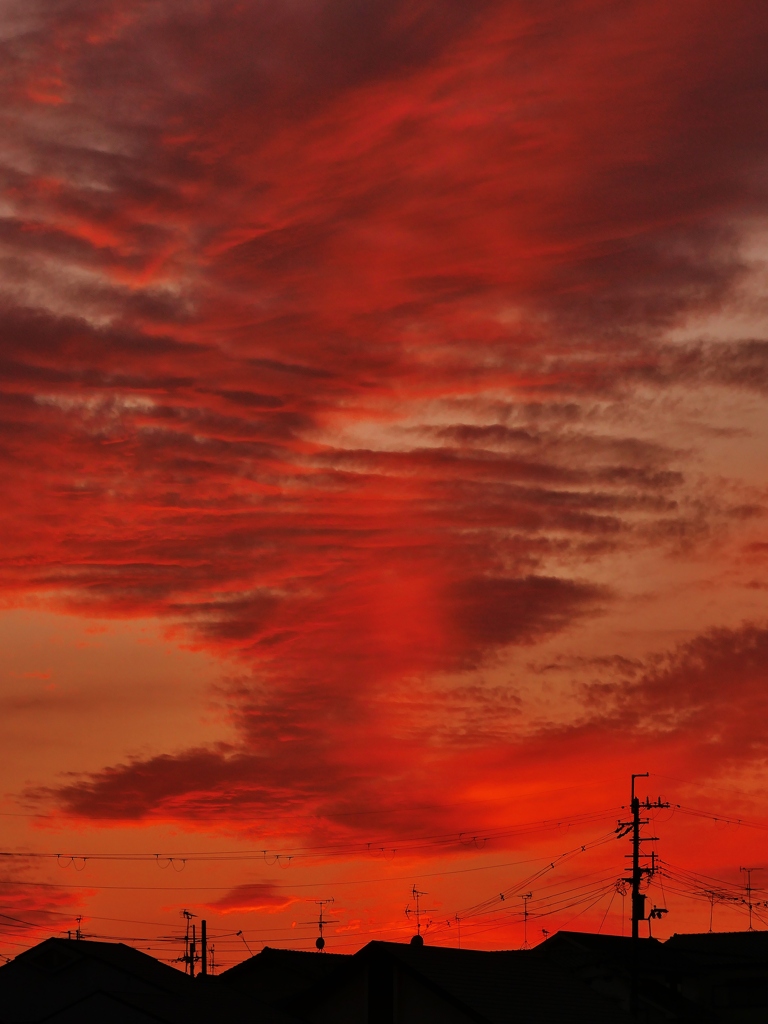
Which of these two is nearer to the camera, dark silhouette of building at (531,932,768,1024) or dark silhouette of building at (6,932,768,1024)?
dark silhouette of building at (6,932,768,1024)

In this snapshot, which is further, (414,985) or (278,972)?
(278,972)

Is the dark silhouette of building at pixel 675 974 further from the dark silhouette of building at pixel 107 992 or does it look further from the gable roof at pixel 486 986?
the gable roof at pixel 486 986

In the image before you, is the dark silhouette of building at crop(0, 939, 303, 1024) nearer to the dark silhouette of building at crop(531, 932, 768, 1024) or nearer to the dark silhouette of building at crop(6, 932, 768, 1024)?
the dark silhouette of building at crop(6, 932, 768, 1024)

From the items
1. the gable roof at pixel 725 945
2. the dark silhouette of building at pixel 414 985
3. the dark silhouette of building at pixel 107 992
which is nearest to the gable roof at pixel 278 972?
the dark silhouette of building at pixel 414 985

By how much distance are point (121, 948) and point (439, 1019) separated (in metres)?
28.7

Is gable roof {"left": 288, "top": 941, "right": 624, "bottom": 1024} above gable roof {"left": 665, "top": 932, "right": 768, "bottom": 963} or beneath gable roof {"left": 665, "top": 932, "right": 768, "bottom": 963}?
beneath

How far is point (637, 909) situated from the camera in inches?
2542

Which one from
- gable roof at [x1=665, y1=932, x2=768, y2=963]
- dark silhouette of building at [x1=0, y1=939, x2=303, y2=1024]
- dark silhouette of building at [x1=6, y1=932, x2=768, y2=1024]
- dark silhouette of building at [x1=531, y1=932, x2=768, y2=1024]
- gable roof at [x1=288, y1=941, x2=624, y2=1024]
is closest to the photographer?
gable roof at [x1=288, y1=941, x2=624, y2=1024]

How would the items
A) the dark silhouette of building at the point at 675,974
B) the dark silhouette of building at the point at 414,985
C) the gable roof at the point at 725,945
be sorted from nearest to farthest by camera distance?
the dark silhouette of building at the point at 414,985, the dark silhouette of building at the point at 675,974, the gable roof at the point at 725,945

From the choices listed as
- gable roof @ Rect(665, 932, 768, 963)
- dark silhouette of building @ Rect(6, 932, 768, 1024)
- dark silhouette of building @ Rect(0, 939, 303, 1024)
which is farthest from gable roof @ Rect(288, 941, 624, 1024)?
gable roof @ Rect(665, 932, 768, 963)

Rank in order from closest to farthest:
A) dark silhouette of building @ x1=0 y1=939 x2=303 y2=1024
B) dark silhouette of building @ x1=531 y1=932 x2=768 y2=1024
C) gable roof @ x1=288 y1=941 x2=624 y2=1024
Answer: gable roof @ x1=288 y1=941 x2=624 y2=1024
dark silhouette of building @ x1=0 y1=939 x2=303 y2=1024
dark silhouette of building @ x1=531 y1=932 x2=768 y2=1024

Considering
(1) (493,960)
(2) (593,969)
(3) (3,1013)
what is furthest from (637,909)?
(3) (3,1013)

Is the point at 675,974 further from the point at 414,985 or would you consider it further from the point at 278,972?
the point at 414,985

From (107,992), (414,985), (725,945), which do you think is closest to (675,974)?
(725,945)
